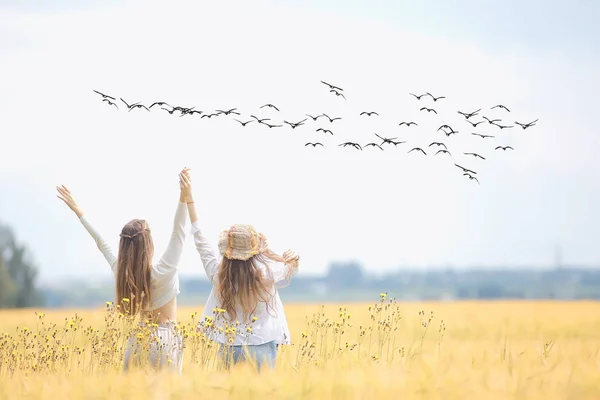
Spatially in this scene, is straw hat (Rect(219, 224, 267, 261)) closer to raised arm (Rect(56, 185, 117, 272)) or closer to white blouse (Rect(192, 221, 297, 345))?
white blouse (Rect(192, 221, 297, 345))

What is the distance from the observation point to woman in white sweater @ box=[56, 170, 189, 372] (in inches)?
299

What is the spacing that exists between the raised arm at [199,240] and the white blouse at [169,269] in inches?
7.3

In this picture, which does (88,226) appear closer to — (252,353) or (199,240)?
(199,240)

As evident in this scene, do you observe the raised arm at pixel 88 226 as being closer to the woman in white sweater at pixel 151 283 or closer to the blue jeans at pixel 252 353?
the woman in white sweater at pixel 151 283

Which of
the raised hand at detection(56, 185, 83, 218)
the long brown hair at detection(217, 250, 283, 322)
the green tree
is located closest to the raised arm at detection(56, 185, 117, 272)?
the raised hand at detection(56, 185, 83, 218)

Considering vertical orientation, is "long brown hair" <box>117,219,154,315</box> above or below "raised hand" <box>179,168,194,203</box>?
below

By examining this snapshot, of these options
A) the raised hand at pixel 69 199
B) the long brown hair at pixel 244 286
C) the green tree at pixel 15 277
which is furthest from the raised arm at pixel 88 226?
the green tree at pixel 15 277

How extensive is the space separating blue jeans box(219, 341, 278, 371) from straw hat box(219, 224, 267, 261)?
2.65 ft

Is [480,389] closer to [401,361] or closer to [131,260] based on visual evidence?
[401,361]

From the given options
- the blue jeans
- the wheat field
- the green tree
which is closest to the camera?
the wheat field

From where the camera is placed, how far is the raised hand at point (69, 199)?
27.5 ft

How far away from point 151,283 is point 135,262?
9.6 inches

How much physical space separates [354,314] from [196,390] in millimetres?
15335

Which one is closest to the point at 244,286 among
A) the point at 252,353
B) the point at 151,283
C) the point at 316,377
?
the point at 252,353
